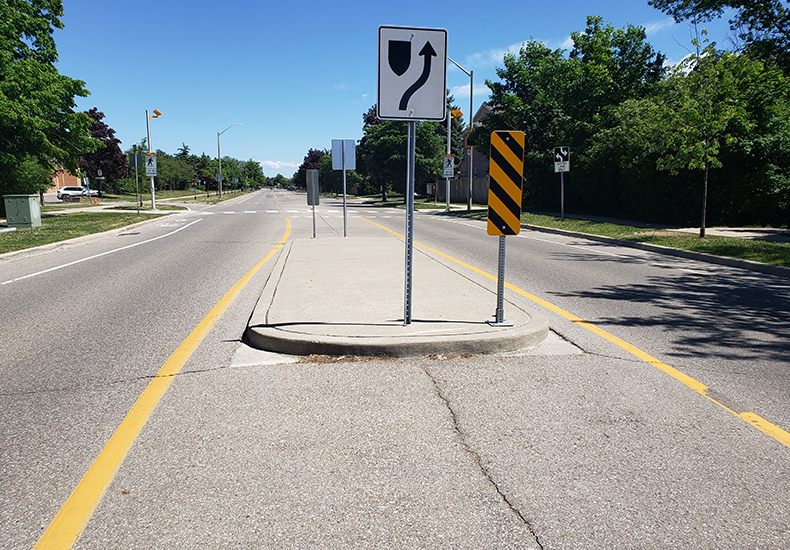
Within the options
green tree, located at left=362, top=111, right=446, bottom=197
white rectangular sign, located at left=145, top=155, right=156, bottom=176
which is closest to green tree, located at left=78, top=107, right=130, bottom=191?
green tree, located at left=362, top=111, right=446, bottom=197

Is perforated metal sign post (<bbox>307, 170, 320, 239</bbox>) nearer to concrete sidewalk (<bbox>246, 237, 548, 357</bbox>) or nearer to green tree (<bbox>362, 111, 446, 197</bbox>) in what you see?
concrete sidewalk (<bbox>246, 237, 548, 357</bbox>)

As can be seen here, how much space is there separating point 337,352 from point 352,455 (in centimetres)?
180

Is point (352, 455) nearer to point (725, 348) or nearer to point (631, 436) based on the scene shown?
point (631, 436)

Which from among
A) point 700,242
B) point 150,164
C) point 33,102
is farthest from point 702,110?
point 150,164

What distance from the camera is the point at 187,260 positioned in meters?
11.7

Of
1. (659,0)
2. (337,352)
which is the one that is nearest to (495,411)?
(337,352)

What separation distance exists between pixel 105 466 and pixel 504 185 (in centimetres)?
399

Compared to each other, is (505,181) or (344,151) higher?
(344,151)

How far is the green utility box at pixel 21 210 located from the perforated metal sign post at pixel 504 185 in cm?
1864

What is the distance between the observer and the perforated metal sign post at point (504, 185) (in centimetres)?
519

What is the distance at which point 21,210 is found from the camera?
1870 cm

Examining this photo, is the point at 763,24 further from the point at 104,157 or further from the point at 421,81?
the point at 104,157

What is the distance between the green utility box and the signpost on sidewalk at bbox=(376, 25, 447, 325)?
18.0 metres

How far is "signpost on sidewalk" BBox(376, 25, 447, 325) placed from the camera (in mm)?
5082
